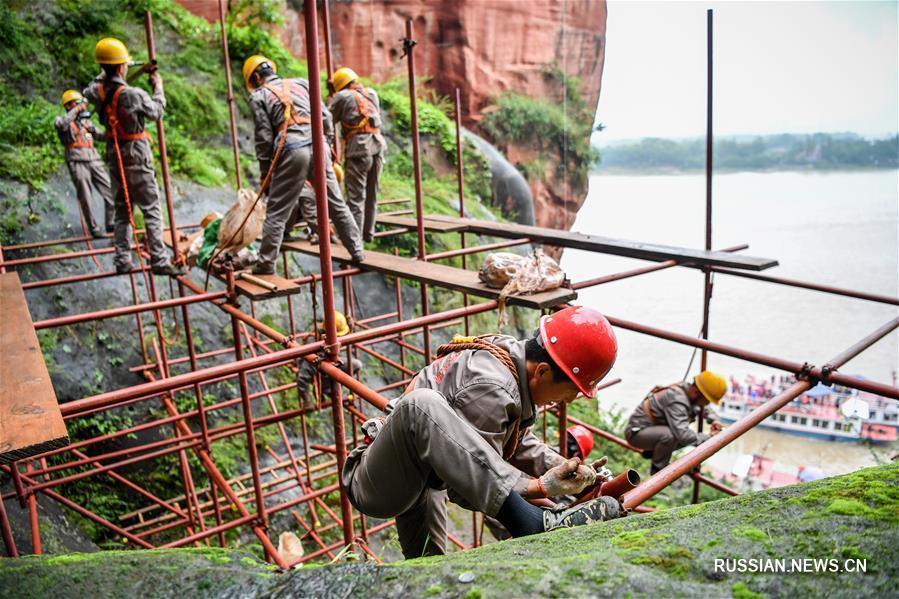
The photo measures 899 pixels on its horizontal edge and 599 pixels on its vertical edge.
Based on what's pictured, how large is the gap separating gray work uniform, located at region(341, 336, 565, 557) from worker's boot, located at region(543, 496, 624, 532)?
0.14 m

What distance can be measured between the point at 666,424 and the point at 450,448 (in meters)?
4.32

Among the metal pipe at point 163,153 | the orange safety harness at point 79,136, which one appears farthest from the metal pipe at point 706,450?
the orange safety harness at point 79,136

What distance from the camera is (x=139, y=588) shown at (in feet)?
4.68

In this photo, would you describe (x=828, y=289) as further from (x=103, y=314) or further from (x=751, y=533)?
(x=103, y=314)

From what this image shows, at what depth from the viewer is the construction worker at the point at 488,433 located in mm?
1834

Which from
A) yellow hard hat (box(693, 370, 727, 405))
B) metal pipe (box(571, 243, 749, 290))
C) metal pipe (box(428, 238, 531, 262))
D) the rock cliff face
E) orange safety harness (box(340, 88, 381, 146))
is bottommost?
yellow hard hat (box(693, 370, 727, 405))

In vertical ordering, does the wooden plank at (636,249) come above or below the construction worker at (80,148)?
below

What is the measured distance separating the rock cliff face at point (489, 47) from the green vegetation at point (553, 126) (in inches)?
7.6

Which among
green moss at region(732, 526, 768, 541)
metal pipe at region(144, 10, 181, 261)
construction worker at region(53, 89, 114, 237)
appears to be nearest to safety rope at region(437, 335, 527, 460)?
green moss at region(732, 526, 768, 541)

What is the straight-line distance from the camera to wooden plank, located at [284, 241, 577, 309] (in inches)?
151

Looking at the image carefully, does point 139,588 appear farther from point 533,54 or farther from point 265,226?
point 533,54

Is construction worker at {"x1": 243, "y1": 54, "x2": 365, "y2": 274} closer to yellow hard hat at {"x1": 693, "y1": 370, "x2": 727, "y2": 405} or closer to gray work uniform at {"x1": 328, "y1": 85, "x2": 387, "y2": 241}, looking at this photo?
gray work uniform at {"x1": 328, "y1": 85, "x2": 387, "y2": 241}

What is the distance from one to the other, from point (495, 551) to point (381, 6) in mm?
17483

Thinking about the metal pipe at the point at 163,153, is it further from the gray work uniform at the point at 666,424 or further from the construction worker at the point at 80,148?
the gray work uniform at the point at 666,424
